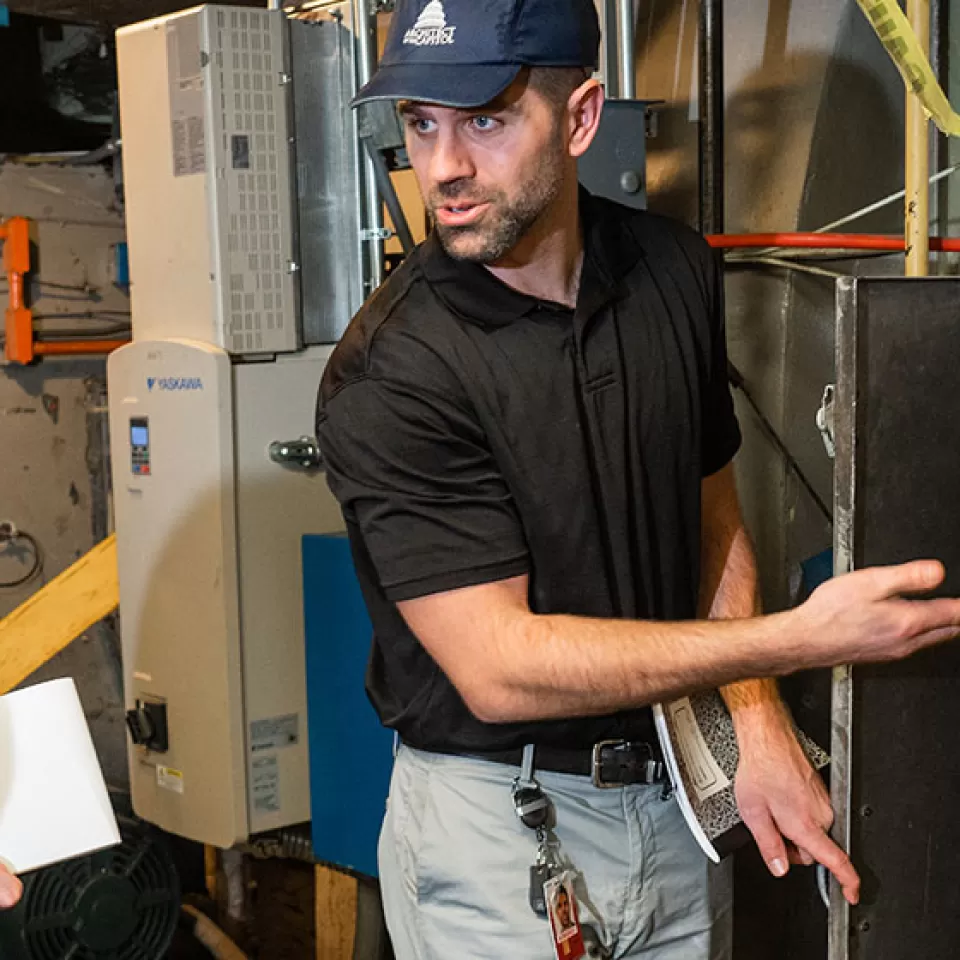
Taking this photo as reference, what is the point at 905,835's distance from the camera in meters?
1.31

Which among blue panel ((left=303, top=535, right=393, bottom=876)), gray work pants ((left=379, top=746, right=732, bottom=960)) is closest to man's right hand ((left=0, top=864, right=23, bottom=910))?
gray work pants ((left=379, top=746, right=732, bottom=960))

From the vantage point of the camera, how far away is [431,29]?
131 cm

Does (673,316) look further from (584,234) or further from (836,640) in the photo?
(836,640)

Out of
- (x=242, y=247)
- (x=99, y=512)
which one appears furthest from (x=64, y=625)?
(x=99, y=512)

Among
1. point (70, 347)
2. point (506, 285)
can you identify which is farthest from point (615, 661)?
point (70, 347)

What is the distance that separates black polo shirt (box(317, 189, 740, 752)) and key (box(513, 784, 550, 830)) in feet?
0.16

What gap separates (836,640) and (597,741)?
332 mm

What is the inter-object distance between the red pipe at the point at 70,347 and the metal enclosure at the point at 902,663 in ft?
9.98

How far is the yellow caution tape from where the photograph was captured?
1.30 meters

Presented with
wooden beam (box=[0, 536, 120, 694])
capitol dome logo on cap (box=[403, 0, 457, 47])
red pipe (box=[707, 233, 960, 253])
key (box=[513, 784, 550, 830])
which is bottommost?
wooden beam (box=[0, 536, 120, 694])

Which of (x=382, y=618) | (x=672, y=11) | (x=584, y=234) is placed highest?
(x=672, y=11)

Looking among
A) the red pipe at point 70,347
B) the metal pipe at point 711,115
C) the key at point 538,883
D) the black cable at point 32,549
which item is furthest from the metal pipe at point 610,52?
the black cable at point 32,549

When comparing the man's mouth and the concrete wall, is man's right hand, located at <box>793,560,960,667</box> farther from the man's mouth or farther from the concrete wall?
the concrete wall

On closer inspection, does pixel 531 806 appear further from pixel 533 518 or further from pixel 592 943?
pixel 533 518
